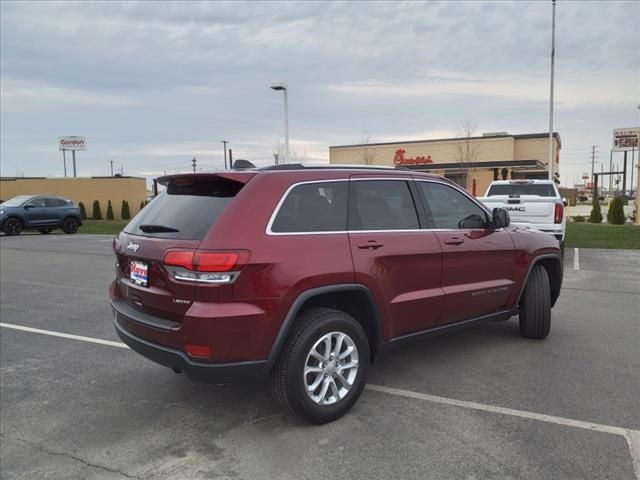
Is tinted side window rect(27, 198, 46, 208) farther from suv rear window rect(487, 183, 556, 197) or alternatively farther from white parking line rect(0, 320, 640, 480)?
white parking line rect(0, 320, 640, 480)

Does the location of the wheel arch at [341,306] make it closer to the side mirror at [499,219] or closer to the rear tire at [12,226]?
the side mirror at [499,219]

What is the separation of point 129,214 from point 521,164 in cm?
2726

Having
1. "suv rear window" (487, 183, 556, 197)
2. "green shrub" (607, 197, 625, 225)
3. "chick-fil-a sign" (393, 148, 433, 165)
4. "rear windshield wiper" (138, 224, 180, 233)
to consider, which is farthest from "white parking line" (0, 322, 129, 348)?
"chick-fil-a sign" (393, 148, 433, 165)

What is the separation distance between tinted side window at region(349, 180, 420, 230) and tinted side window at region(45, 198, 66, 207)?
71.9 feet

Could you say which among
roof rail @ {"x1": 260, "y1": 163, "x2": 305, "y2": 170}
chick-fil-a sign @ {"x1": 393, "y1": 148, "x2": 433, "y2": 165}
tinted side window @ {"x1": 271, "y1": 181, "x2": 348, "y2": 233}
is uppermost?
chick-fil-a sign @ {"x1": 393, "y1": 148, "x2": 433, "y2": 165}

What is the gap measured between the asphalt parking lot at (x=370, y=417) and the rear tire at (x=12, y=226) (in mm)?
17694

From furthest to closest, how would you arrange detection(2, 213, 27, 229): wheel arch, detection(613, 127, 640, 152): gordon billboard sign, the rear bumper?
detection(613, 127, 640, 152): gordon billboard sign, detection(2, 213, 27, 229): wheel arch, the rear bumper

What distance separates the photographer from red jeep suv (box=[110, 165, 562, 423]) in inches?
125

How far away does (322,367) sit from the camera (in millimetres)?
3549

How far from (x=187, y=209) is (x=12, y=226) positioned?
21118 mm

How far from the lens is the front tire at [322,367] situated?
11.1 ft

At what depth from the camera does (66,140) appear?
2447 inches

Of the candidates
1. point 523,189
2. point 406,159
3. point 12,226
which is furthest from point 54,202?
point 406,159

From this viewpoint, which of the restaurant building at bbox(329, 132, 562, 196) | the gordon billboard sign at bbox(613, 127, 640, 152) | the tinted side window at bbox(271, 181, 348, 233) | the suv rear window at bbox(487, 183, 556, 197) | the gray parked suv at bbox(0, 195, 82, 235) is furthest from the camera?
the gordon billboard sign at bbox(613, 127, 640, 152)
